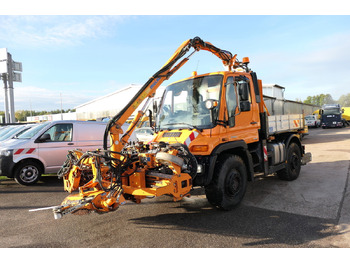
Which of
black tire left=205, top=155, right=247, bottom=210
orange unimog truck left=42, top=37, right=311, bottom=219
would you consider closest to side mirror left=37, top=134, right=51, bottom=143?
orange unimog truck left=42, top=37, right=311, bottom=219

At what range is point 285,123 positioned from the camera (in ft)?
22.8

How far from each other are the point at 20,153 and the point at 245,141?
6110mm

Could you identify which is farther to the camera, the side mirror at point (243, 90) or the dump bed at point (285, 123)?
the dump bed at point (285, 123)

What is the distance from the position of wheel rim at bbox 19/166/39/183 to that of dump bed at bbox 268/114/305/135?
6.67m

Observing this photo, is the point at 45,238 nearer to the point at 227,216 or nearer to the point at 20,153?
the point at 227,216

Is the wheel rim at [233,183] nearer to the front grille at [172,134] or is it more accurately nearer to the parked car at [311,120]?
the front grille at [172,134]

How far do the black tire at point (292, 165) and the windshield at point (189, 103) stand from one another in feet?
11.1

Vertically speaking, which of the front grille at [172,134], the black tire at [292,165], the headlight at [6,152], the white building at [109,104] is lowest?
the black tire at [292,165]

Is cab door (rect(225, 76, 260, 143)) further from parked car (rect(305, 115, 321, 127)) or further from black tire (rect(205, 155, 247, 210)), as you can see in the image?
parked car (rect(305, 115, 321, 127))

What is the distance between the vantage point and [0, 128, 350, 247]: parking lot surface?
3.57 m

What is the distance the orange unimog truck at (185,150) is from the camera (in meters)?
3.85

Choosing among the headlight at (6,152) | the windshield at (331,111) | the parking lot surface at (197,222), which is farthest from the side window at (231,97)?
the windshield at (331,111)

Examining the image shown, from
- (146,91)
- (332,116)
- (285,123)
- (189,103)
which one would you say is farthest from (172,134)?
(332,116)

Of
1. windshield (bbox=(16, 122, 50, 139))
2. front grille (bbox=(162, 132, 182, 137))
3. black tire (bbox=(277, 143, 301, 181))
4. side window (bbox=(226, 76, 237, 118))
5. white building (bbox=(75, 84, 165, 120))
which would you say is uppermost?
white building (bbox=(75, 84, 165, 120))
